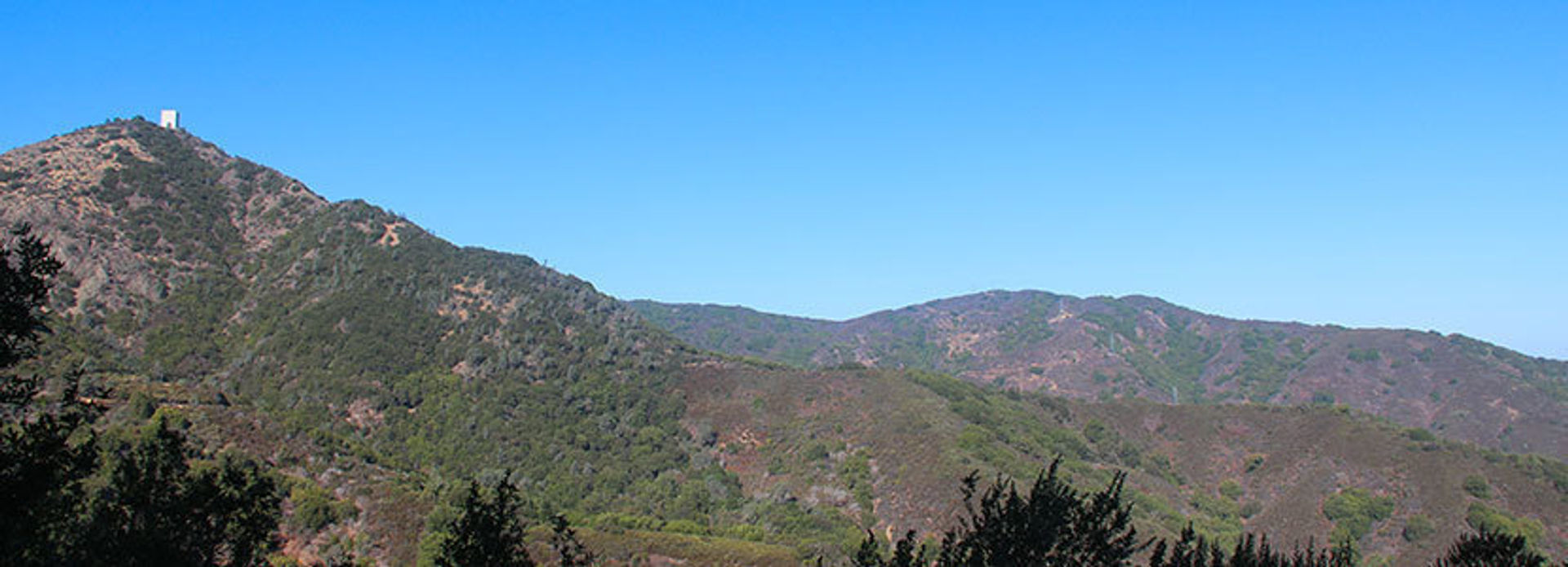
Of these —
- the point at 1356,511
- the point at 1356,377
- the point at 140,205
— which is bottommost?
the point at 1356,511

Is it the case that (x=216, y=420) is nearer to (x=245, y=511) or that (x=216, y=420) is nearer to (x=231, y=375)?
(x=231, y=375)

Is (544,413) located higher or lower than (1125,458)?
lower

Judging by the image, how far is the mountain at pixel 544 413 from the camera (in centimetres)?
6412

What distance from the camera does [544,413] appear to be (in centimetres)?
9056

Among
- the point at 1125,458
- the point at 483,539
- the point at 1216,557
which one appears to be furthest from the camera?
the point at 1125,458

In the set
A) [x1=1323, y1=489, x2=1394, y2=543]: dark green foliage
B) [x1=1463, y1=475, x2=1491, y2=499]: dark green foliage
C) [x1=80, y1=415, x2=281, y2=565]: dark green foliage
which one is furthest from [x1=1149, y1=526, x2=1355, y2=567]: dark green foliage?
[x1=1463, y1=475, x2=1491, y2=499]: dark green foliage

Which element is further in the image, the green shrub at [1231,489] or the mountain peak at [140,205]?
the green shrub at [1231,489]

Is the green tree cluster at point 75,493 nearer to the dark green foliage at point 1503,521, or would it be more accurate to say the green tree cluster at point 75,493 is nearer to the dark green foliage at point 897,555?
the dark green foliage at point 897,555

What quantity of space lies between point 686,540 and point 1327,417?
72.0 m

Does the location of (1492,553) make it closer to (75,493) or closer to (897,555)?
(897,555)

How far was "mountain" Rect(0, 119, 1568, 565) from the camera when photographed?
2525 inches

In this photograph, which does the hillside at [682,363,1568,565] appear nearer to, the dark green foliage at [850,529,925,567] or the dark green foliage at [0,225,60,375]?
the dark green foliage at [850,529,925,567]

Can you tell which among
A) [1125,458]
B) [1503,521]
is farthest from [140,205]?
[1503,521]

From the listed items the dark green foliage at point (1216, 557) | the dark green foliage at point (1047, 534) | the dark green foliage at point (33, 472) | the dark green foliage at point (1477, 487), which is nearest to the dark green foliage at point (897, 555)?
the dark green foliage at point (1047, 534)
